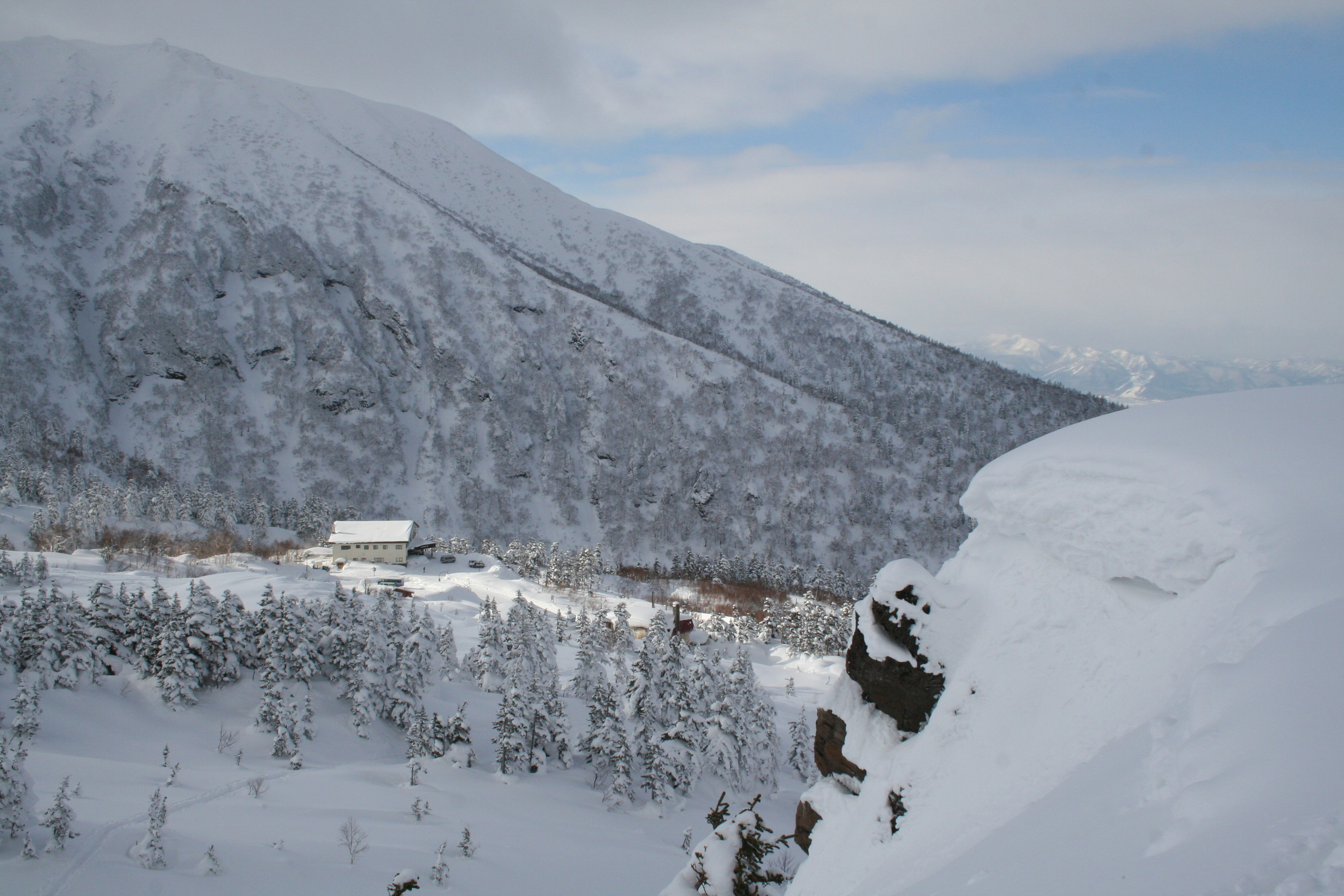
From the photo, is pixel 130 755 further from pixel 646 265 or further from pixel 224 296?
pixel 646 265

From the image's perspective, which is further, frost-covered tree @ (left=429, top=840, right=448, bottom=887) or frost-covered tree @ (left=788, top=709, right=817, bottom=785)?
frost-covered tree @ (left=788, top=709, right=817, bottom=785)

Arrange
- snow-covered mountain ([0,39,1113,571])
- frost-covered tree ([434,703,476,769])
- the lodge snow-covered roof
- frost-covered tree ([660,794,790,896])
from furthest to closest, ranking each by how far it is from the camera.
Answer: snow-covered mountain ([0,39,1113,571]) < the lodge snow-covered roof < frost-covered tree ([434,703,476,769]) < frost-covered tree ([660,794,790,896])

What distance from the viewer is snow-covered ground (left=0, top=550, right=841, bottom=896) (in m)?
14.1

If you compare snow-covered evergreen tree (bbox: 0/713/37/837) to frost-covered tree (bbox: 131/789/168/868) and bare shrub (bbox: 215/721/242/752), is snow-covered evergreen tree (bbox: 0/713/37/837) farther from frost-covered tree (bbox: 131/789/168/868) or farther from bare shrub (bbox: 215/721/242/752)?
bare shrub (bbox: 215/721/242/752)

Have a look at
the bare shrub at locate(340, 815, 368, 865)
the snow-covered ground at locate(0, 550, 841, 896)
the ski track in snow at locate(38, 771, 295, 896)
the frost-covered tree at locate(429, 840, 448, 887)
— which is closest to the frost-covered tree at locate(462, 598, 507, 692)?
the snow-covered ground at locate(0, 550, 841, 896)

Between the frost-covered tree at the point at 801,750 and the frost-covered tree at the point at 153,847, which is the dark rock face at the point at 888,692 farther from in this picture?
the frost-covered tree at the point at 801,750

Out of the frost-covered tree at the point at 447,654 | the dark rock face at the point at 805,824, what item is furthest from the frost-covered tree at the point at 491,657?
the dark rock face at the point at 805,824

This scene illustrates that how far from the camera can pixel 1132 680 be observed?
6867 mm

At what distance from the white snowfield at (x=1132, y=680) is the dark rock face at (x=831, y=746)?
275 millimetres

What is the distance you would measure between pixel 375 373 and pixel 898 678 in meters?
119

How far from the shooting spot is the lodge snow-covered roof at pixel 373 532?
74.9 m

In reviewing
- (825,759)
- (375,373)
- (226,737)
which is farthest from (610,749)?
(375,373)

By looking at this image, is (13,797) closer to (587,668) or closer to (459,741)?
(459,741)

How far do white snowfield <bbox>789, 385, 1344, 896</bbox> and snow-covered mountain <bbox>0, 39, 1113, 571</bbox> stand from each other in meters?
97.1
